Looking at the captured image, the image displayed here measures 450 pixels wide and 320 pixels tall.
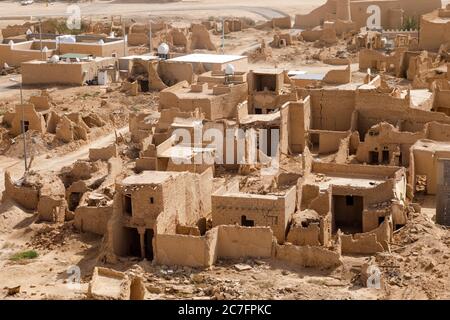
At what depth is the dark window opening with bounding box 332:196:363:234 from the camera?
32.6 meters

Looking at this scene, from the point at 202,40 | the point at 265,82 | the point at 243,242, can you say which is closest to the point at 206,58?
the point at 202,40

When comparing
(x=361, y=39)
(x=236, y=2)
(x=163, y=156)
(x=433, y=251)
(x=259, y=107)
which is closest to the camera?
(x=433, y=251)

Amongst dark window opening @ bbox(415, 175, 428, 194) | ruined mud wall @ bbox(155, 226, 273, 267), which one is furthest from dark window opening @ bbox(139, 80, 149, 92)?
ruined mud wall @ bbox(155, 226, 273, 267)

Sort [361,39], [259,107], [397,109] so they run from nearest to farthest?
1. [397,109]
2. [259,107]
3. [361,39]

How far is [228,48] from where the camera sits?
2766 inches

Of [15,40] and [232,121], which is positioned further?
[15,40]

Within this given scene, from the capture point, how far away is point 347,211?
32.8 m

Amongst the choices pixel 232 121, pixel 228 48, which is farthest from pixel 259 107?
pixel 228 48

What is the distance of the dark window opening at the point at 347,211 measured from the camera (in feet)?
107

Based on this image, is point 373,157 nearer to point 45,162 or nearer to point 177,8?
point 45,162

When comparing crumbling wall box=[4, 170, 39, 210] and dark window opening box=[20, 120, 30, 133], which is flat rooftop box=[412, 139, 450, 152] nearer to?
crumbling wall box=[4, 170, 39, 210]
